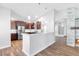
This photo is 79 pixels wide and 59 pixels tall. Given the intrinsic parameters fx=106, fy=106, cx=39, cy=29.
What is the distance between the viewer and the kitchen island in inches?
112

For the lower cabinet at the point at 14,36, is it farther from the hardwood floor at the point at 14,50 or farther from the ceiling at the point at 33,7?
the ceiling at the point at 33,7

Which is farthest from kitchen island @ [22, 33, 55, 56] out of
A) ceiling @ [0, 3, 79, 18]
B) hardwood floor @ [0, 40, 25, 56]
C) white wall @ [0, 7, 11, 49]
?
ceiling @ [0, 3, 79, 18]

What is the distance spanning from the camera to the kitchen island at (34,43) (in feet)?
9.31

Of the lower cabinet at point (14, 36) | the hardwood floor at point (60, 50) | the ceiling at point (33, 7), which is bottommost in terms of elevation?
the hardwood floor at point (60, 50)

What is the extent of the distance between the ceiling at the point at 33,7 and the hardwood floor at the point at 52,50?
0.80 m

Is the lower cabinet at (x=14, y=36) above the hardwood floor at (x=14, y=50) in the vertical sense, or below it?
above

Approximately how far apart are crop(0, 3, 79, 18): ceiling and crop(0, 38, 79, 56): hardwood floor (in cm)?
80

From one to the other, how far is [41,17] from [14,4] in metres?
0.79

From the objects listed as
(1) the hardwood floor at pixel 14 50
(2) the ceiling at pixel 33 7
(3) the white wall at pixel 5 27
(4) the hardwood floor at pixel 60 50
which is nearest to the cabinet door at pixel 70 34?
(4) the hardwood floor at pixel 60 50

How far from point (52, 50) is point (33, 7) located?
1278mm

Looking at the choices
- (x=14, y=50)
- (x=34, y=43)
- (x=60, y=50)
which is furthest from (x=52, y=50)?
(x=14, y=50)

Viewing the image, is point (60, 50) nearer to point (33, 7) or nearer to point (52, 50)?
point (52, 50)

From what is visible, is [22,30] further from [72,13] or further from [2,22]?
[72,13]

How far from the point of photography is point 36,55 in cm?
288
